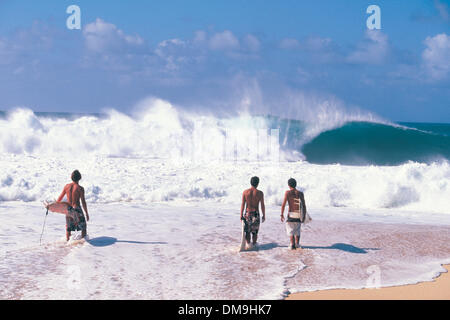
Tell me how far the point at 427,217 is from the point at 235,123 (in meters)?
16.4

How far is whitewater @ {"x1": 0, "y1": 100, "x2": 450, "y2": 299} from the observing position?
5320 mm

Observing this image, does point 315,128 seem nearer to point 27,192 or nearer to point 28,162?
point 28,162

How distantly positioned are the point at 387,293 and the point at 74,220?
4.42 m

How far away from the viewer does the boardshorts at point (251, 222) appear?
21.9ft

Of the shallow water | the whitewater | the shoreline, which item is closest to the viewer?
the shoreline

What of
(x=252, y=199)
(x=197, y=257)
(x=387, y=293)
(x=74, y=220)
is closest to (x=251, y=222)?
(x=252, y=199)

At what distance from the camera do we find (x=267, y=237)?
7695 mm

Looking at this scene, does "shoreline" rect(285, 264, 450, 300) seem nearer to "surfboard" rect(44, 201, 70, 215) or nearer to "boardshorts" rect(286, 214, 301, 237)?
"boardshorts" rect(286, 214, 301, 237)

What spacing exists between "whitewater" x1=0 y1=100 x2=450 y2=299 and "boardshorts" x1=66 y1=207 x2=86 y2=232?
0.26 meters

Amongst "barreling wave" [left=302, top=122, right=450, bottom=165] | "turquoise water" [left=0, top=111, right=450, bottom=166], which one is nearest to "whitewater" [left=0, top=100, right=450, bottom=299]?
"turquoise water" [left=0, top=111, right=450, bottom=166]

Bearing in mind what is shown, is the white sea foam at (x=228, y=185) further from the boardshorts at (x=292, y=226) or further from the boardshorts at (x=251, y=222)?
the boardshorts at (x=251, y=222)

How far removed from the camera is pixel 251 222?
671 centimetres

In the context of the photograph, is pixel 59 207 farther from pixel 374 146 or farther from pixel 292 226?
pixel 374 146
